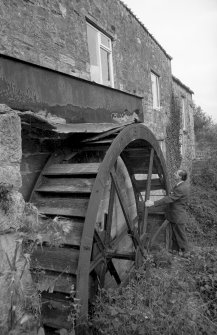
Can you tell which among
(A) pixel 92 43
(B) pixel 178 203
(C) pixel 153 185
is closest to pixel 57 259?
(C) pixel 153 185

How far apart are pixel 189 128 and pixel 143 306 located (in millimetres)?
15389

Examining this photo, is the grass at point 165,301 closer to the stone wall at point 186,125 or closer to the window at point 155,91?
the window at point 155,91

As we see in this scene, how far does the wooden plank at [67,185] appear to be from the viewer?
3033 mm

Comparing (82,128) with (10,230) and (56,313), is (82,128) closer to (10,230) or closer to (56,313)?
(10,230)

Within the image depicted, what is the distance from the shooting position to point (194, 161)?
54.1 ft

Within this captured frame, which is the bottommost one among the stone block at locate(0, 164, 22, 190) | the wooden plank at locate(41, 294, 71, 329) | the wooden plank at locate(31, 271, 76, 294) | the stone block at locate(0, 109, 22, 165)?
the wooden plank at locate(41, 294, 71, 329)

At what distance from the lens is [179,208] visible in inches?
225

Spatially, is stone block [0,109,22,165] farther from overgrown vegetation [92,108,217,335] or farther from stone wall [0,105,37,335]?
overgrown vegetation [92,108,217,335]

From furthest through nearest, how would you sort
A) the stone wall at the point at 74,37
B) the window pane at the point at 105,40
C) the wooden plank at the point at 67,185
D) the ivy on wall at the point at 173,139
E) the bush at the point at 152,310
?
the ivy on wall at the point at 173,139, the window pane at the point at 105,40, the stone wall at the point at 74,37, the wooden plank at the point at 67,185, the bush at the point at 152,310

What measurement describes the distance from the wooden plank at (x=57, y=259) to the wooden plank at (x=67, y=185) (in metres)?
0.63

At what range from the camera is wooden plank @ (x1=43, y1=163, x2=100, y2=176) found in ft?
10.3

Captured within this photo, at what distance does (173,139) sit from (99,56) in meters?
6.91

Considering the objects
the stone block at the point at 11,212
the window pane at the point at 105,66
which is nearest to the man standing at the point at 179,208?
the window pane at the point at 105,66

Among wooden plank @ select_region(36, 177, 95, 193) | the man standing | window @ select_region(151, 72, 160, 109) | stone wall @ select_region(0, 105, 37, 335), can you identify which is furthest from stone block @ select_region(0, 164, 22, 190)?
window @ select_region(151, 72, 160, 109)
